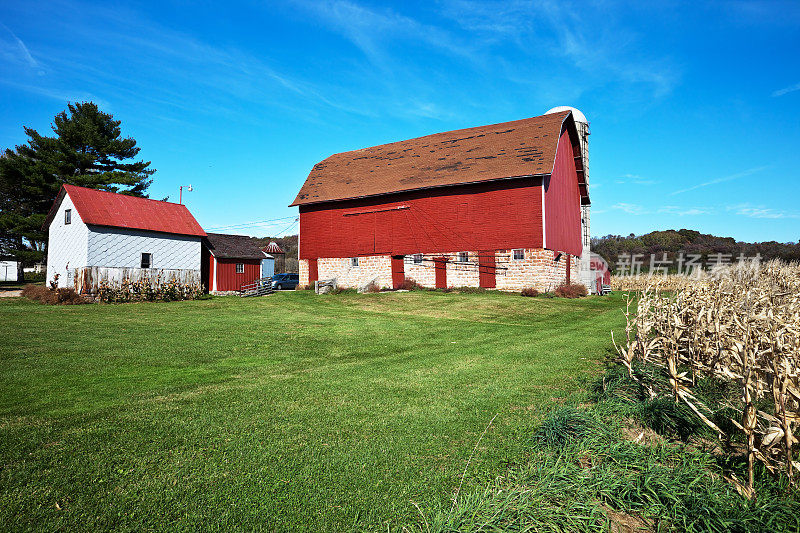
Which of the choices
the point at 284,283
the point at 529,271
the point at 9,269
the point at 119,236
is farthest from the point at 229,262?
the point at 9,269

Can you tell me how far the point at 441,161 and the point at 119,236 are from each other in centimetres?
2104

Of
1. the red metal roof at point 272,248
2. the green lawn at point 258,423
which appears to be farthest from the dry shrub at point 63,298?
the red metal roof at point 272,248

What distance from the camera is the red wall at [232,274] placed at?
33219mm

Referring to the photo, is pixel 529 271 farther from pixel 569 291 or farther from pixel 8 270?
pixel 8 270

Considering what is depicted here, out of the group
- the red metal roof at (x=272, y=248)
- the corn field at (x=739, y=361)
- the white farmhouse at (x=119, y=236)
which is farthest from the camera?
the red metal roof at (x=272, y=248)

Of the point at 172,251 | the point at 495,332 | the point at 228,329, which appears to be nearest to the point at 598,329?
the point at 495,332

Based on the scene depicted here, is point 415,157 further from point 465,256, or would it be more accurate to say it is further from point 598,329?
point 598,329

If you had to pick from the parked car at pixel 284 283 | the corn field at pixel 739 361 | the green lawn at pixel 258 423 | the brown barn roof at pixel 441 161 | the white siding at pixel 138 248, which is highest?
the brown barn roof at pixel 441 161

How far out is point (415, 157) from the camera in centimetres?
3053

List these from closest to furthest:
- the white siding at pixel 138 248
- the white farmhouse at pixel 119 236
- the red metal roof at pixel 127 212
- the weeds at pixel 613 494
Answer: the weeds at pixel 613 494 → the white farmhouse at pixel 119 236 → the white siding at pixel 138 248 → the red metal roof at pixel 127 212

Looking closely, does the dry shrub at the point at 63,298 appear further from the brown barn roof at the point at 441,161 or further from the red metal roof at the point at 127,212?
the brown barn roof at the point at 441,161

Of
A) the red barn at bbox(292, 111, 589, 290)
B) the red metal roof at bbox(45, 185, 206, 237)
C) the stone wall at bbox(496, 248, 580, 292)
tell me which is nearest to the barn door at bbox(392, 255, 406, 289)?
the red barn at bbox(292, 111, 589, 290)

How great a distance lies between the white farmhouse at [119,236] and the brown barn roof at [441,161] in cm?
855

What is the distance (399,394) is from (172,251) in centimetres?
2926
